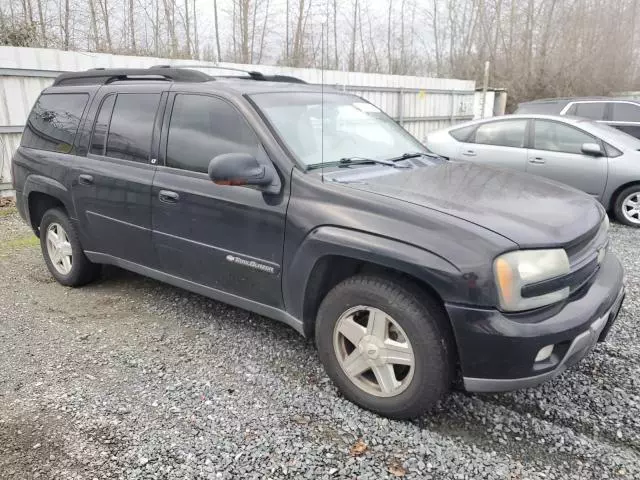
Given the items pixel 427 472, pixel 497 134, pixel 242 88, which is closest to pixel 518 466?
pixel 427 472

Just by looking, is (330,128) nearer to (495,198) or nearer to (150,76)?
(495,198)

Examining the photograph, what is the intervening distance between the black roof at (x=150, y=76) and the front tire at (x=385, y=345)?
1.92 m

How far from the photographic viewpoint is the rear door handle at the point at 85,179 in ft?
13.1

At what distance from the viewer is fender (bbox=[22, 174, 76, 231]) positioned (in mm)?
4254

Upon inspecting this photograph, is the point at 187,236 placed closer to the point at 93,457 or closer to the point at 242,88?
the point at 242,88

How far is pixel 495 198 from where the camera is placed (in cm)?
280

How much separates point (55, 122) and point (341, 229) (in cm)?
307

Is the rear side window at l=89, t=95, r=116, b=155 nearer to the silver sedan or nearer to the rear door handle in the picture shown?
the rear door handle

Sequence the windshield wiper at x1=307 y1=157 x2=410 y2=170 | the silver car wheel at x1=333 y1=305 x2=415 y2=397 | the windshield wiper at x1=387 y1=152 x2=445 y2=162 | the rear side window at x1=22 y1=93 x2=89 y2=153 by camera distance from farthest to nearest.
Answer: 1. the rear side window at x1=22 y1=93 x2=89 y2=153
2. the windshield wiper at x1=387 y1=152 x2=445 y2=162
3. the windshield wiper at x1=307 y1=157 x2=410 y2=170
4. the silver car wheel at x1=333 y1=305 x2=415 y2=397

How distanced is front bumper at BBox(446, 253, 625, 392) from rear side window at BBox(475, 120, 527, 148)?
540 cm

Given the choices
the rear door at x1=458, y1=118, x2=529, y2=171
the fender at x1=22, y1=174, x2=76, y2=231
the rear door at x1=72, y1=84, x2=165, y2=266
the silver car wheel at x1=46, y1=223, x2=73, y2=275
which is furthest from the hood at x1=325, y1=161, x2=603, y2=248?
the rear door at x1=458, y1=118, x2=529, y2=171

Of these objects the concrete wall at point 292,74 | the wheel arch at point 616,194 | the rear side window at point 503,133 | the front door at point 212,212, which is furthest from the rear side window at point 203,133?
the wheel arch at point 616,194

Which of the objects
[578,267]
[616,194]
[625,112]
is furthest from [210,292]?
[625,112]

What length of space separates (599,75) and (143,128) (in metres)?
24.7
